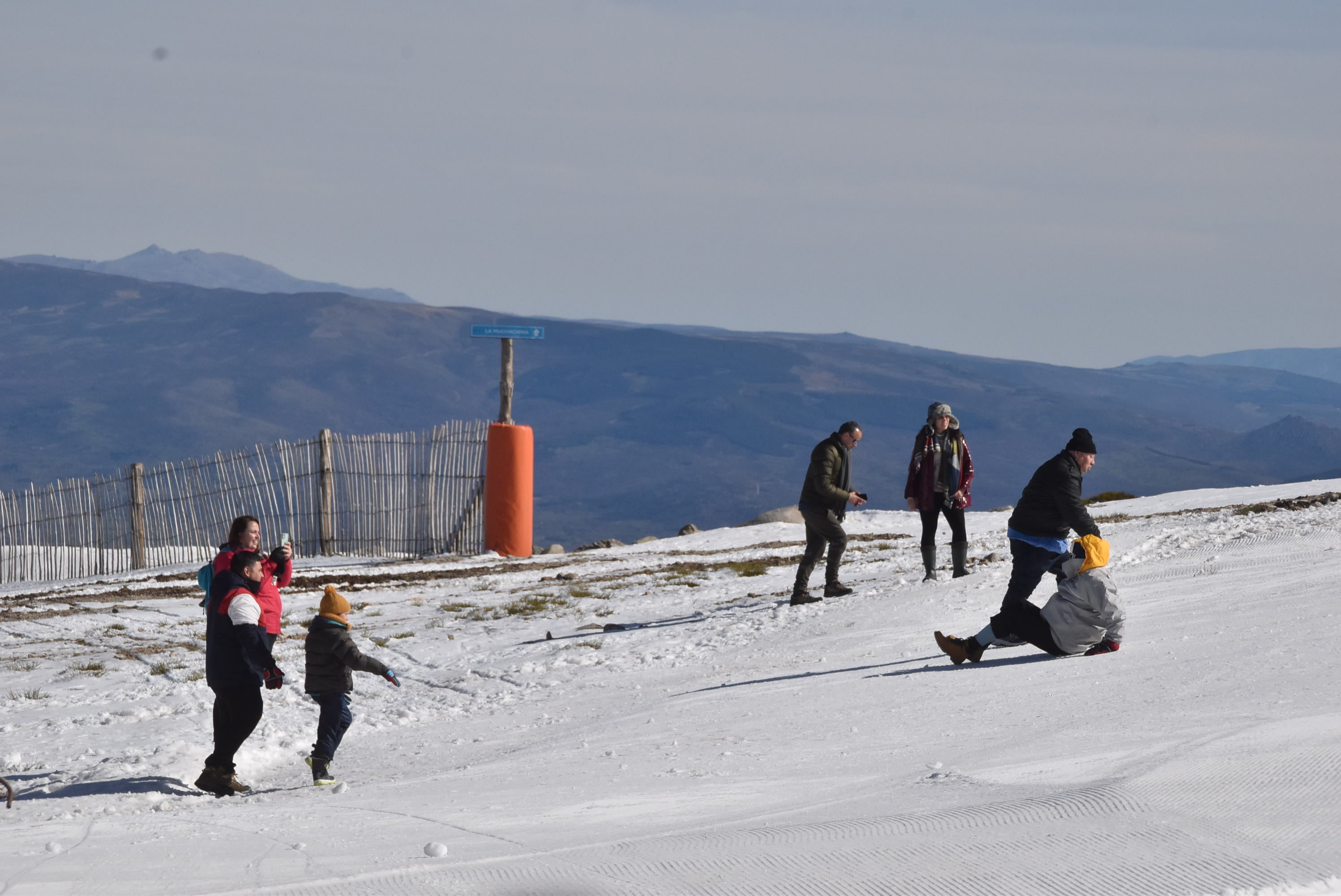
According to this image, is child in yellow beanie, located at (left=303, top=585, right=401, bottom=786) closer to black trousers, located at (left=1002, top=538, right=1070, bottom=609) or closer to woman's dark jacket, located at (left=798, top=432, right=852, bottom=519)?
black trousers, located at (left=1002, top=538, right=1070, bottom=609)

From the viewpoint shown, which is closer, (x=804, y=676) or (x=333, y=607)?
(x=333, y=607)

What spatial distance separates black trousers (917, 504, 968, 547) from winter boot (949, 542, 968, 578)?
41 millimetres

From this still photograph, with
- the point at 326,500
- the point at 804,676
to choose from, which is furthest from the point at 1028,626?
the point at 326,500

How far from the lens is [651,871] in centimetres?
462

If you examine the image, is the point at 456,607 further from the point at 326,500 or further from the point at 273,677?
the point at 326,500

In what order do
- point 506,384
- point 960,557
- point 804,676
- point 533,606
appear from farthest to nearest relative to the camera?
1. point 506,384
2. point 533,606
3. point 960,557
4. point 804,676

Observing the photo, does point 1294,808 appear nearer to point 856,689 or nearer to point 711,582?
point 856,689

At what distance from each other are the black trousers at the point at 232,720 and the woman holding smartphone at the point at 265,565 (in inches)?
11.6

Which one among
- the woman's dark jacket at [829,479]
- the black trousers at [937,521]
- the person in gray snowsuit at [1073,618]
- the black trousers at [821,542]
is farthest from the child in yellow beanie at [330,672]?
the black trousers at [937,521]

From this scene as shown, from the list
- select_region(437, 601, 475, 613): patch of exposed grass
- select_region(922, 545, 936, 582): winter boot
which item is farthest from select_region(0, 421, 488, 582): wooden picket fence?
select_region(922, 545, 936, 582): winter boot

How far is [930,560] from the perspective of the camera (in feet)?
39.5

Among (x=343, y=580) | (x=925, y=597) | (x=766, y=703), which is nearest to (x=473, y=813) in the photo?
(x=766, y=703)

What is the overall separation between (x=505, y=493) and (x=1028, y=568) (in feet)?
44.3

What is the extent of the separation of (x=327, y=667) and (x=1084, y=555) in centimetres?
430
